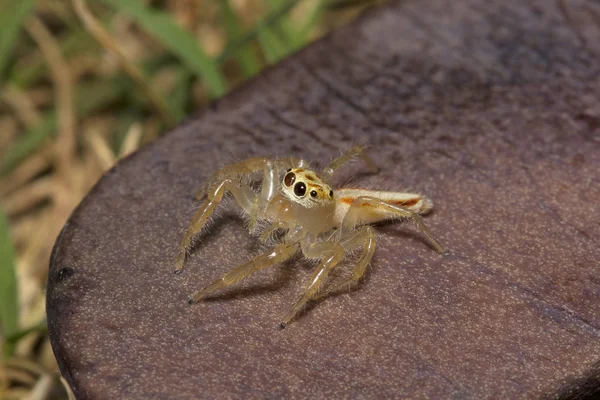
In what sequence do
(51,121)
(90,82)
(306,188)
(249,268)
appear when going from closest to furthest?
(249,268)
(306,188)
(51,121)
(90,82)

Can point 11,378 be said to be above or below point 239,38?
below

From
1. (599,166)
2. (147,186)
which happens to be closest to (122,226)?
(147,186)

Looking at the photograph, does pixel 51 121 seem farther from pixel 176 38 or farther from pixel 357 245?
pixel 357 245

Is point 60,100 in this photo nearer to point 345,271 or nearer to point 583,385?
point 345,271

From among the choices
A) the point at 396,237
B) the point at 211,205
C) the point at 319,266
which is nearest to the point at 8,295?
the point at 211,205

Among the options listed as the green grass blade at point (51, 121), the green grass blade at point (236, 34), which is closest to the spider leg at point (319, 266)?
the green grass blade at point (236, 34)

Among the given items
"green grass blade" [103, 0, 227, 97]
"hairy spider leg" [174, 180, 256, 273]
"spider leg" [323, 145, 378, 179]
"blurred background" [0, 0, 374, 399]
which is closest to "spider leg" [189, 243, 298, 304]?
"hairy spider leg" [174, 180, 256, 273]

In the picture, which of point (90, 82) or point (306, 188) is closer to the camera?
point (306, 188)
